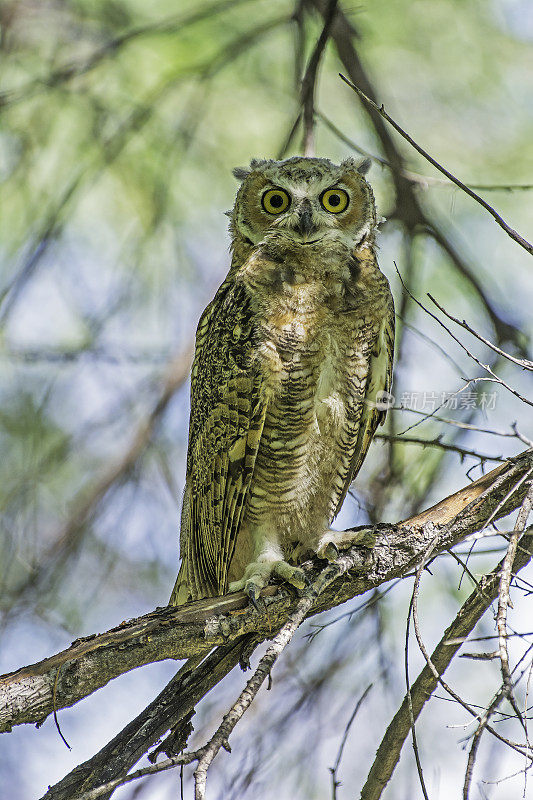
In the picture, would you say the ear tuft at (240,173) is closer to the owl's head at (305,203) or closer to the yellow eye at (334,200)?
the owl's head at (305,203)

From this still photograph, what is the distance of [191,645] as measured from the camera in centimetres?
214

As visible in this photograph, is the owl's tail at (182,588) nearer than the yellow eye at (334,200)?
No

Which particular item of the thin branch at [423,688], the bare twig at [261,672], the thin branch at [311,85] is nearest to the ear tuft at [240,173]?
the thin branch at [311,85]

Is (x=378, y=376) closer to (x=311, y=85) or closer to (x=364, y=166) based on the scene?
(x=364, y=166)

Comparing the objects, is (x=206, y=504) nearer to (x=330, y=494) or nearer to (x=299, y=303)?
(x=330, y=494)

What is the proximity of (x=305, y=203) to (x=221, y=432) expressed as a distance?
84cm

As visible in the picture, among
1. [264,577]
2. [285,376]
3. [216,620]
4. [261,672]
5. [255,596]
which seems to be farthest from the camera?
[285,376]

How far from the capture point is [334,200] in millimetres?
2848

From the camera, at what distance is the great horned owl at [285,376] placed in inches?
102

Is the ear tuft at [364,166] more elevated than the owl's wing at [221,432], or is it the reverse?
the ear tuft at [364,166]

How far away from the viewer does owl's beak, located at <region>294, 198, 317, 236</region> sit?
2688 millimetres

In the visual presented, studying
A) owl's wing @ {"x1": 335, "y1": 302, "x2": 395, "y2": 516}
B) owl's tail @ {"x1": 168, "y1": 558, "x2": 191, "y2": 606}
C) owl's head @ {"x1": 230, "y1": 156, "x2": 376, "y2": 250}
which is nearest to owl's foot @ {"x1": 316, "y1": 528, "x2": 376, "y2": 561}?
owl's wing @ {"x1": 335, "y1": 302, "x2": 395, "y2": 516}

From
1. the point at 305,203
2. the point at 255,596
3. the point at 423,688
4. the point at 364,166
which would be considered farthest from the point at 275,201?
the point at 423,688

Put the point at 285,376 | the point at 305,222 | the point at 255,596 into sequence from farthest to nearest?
the point at 305,222, the point at 285,376, the point at 255,596
